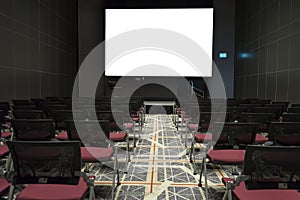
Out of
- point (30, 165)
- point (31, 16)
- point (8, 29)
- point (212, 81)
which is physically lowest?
point (30, 165)

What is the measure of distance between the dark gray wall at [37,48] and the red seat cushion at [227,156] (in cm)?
570

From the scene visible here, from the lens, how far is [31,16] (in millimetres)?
8703

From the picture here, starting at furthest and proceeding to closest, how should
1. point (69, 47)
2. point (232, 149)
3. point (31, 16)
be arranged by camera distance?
1. point (69, 47)
2. point (31, 16)
3. point (232, 149)

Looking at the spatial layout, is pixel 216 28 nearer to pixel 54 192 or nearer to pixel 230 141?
pixel 230 141

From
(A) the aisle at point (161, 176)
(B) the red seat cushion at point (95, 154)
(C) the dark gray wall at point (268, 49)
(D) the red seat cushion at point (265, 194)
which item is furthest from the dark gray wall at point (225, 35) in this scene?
(D) the red seat cushion at point (265, 194)

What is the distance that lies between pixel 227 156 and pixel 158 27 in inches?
404

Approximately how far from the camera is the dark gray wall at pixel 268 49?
7.52 m

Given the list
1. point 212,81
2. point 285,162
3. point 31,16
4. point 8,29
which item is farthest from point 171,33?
point 285,162

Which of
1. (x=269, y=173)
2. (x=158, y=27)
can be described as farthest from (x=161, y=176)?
(x=158, y=27)

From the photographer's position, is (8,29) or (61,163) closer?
(61,163)

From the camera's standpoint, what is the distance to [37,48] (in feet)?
30.0

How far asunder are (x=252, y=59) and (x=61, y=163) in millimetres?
10201

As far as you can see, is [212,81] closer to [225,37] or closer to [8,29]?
[225,37]

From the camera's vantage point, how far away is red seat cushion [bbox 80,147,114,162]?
284 centimetres
